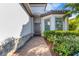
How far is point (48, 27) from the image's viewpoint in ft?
18.8

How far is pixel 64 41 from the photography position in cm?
550

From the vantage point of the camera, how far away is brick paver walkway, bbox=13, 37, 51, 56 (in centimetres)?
547

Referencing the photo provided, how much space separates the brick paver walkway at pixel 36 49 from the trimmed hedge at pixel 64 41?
0.90 feet

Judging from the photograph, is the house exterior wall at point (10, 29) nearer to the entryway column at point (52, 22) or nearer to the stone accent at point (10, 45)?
the stone accent at point (10, 45)

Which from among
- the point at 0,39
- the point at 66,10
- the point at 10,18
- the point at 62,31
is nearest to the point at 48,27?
the point at 62,31

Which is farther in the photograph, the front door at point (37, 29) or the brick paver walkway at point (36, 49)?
the front door at point (37, 29)

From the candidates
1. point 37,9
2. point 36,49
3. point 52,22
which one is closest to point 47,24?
point 52,22

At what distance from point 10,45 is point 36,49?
0.94 meters

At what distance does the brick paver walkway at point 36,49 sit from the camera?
547 centimetres

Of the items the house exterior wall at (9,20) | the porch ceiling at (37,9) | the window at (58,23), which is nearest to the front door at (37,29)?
the porch ceiling at (37,9)

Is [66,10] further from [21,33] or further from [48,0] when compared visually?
[21,33]

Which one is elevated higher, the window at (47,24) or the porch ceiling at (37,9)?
the porch ceiling at (37,9)

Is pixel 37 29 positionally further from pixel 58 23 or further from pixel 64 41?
pixel 64 41

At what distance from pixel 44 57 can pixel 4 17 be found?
1.84 meters
